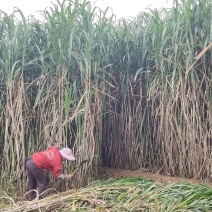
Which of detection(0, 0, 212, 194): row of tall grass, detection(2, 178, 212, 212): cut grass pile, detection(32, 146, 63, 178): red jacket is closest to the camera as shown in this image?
detection(2, 178, 212, 212): cut grass pile

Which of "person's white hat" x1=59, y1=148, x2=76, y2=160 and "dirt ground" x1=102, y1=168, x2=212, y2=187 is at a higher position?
"person's white hat" x1=59, y1=148, x2=76, y2=160

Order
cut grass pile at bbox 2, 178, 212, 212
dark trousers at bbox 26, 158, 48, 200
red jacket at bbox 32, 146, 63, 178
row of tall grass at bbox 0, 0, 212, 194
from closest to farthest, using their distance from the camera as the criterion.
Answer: cut grass pile at bbox 2, 178, 212, 212 < red jacket at bbox 32, 146, 63, 178 < dark trousers at bbox 26, 158, 48, 200 < row of tall grass at bbox 0, 0, 212, 194

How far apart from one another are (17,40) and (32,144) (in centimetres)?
123

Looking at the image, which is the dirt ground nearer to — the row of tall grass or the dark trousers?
the row of tall grass

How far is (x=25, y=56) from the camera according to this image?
520cm

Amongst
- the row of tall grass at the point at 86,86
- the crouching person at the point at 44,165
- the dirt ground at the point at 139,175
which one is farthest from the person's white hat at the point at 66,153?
the dirt ground at the point at 139,175

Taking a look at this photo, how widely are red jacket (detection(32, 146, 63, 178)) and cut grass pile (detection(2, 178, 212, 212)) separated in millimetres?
353

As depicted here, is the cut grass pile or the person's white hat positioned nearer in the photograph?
the cut grass pile

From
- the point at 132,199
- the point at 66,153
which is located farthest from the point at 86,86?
the point at 132,199

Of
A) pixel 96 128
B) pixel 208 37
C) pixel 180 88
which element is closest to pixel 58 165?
pixel 96 128

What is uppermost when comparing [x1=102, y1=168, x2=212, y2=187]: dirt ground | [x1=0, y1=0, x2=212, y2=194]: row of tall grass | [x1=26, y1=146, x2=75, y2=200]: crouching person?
[x1=0, y1=0, x2=212, y2=194]: row of tall grass

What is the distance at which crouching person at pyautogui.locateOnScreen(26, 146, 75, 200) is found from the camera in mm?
4551

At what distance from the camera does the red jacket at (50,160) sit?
4.54m

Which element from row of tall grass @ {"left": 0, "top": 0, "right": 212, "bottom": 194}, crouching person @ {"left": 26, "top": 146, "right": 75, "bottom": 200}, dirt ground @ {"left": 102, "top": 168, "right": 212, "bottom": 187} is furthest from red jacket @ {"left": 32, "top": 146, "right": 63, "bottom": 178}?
dirt ground @ {"left": 102, "top": 168, "right": 212, "bottom": 187}
